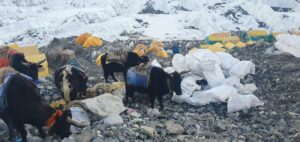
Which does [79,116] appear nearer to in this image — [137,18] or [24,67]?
[24,67]

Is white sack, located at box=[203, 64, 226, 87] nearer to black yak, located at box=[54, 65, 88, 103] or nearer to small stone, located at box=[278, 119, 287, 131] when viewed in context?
small stone, located at box=[278, 119, 287, 131]

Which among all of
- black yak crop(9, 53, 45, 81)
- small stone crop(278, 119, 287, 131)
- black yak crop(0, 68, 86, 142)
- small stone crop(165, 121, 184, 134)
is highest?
black yak crop(0, 68, 86, 142)

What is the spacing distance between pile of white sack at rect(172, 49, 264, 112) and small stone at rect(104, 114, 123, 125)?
201 centimetres

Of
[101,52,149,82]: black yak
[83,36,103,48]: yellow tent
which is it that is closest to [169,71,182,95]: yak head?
[101,52,149,82]: black yak

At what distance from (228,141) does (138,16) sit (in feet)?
76.5

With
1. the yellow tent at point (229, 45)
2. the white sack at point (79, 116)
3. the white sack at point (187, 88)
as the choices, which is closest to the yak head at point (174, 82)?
the white sack at point (187, 88)

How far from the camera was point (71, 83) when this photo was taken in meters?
6.67

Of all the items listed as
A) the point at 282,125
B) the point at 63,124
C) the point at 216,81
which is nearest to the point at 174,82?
the point at 216,81

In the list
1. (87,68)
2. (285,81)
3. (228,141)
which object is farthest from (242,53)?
(228,141)

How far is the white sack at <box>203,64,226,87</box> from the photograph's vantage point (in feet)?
27.5

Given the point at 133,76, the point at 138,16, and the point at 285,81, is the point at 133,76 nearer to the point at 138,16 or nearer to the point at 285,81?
the point at 285,81

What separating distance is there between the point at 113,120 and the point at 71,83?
125 centimetres

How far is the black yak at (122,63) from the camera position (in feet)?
26.4

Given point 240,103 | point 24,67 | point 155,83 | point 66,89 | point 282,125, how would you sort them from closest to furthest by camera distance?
point 66,89, point 282,125, point 155,83, point 240,103, point 24,67
